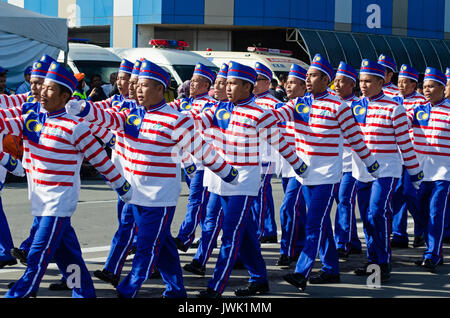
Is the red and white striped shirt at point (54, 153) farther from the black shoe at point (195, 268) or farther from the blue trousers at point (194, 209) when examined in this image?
the blue trousers at point (194, 209)

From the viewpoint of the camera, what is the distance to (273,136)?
288 inches

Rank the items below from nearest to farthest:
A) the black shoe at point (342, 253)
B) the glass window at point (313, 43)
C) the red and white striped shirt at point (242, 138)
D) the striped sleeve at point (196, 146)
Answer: the striped sleeve at point (196, 146)
the red and white striped shirt at point (242, 138)
the black shoe at point (342, 253)
the glass window at point (313, 43)

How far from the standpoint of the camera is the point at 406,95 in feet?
34.5

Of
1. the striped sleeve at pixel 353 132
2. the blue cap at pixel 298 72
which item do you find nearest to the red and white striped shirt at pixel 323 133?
the striped sleeve at pixel 353 132

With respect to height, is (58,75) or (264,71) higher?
(264,71)

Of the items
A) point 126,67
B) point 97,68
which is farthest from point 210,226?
point 97,68

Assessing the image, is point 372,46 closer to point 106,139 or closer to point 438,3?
point 438,3

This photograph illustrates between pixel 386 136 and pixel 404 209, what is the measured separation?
2.21 meters

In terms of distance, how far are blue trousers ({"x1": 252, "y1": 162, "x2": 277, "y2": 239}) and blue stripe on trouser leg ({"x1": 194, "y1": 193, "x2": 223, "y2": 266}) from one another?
1.45 m

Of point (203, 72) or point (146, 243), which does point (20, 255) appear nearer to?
point (146, 243)

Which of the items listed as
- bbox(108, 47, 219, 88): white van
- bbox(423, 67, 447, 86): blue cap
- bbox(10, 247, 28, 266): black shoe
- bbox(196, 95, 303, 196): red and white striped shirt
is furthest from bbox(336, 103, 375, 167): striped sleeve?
bbox(108, 47, 219, 88): white van

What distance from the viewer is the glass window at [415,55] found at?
42.0 metres

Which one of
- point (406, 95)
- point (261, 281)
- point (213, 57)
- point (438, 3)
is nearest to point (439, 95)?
point (406, 95)

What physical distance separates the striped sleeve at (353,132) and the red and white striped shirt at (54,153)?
2.51 meters
